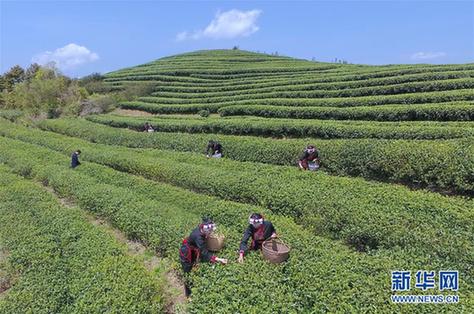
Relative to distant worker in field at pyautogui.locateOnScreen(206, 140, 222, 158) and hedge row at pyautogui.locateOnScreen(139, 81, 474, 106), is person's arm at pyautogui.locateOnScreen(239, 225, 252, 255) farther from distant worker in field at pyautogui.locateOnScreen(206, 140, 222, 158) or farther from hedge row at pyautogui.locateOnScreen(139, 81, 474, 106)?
hedge row at pyautogui.locateOnScreen(139, 81, 474, 106)

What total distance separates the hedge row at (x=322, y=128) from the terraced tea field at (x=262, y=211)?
9cm

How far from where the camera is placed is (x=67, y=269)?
8.60 metres

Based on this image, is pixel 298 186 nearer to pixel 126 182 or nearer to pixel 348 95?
pixel 126 182

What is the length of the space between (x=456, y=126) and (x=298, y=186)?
925cm

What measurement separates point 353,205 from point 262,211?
8.82ft

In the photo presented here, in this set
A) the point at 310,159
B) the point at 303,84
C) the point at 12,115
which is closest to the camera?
the point at 310,159

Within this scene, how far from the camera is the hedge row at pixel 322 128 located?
53.7ft

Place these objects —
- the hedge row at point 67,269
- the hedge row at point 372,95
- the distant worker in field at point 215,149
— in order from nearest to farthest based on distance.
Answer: the hedge row at point 67,269 → the distant worker in field at point 215,149 → the hedge row at point 372,95

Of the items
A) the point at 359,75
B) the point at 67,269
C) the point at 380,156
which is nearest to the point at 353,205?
the point at 380,156

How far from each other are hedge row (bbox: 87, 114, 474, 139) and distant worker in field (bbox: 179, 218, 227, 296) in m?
12.2

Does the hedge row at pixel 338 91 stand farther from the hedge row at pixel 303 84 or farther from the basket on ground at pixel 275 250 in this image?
the basket on ground at pixel 275 250

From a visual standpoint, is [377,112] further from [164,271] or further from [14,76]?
[14,76]

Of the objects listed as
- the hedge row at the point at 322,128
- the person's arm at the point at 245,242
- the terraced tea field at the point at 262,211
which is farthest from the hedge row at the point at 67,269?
the hedge row at the point at 322,128

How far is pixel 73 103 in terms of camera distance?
4572 cm
